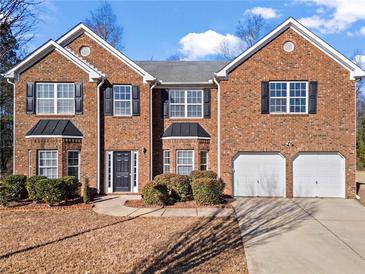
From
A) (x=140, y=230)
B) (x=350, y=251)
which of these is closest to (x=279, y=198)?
(x=350, y=251)

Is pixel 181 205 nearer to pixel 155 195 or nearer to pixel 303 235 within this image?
pixel 155 195

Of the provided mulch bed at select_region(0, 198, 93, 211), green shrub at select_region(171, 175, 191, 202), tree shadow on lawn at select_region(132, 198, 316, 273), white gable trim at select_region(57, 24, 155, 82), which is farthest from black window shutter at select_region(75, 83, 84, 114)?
tree shadow on lawn at select_region(132, 198, 316, 273)

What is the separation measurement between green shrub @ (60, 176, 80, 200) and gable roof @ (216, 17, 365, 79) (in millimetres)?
8571

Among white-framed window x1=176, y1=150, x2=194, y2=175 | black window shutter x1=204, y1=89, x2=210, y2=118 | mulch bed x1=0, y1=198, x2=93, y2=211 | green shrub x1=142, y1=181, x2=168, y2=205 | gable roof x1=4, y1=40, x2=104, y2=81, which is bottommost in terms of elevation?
mulch bed x1=0, y1=198, x2=93, y2=211

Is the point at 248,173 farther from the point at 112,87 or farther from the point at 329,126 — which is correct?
the point at 112,87

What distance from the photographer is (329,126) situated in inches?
583

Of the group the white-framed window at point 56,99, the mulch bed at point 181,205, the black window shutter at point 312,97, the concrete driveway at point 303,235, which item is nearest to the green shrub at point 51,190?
the mulch bed at point 181,205

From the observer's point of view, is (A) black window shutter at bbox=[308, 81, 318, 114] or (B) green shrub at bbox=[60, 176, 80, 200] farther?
(A) black window shutter at bbox=[308, 81, 318, 114]

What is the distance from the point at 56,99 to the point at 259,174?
11.0 m

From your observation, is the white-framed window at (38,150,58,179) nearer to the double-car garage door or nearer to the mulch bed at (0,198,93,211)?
the mulch bed at (0,198,93,211)

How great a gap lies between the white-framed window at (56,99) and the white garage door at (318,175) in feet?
38.8

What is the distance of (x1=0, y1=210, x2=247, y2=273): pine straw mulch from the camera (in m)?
6.53

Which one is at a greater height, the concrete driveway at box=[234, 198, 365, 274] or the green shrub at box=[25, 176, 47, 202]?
the green shrub at box=[25, 176, 47, 202]

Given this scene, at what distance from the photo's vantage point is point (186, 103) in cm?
1659
